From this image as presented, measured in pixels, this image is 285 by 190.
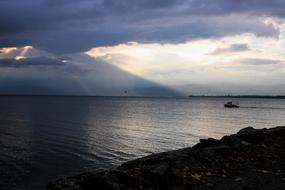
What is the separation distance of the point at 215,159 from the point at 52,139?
34.1 meters

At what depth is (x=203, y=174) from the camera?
555 inches

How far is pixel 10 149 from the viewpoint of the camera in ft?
125

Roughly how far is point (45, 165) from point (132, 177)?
18784 millimetres

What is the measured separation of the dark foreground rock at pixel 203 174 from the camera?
1253cm

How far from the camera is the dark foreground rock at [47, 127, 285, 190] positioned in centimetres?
1253

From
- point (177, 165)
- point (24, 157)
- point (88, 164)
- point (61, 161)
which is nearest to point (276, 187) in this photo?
point (177, 165)

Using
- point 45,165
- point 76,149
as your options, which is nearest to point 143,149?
point 76,149

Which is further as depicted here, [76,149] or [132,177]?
[76,149]

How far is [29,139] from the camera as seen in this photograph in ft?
155

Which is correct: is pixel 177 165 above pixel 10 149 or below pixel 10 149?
above

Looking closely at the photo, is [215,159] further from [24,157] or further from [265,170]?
[24,157]

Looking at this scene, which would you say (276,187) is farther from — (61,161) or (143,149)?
(143,149)

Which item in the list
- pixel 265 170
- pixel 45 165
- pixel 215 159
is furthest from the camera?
pixel 45 165

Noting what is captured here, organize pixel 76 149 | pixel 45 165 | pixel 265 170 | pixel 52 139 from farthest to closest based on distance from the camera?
pixel 52 139
pixel 76 149
pixel 45 165
pixel 265 170
